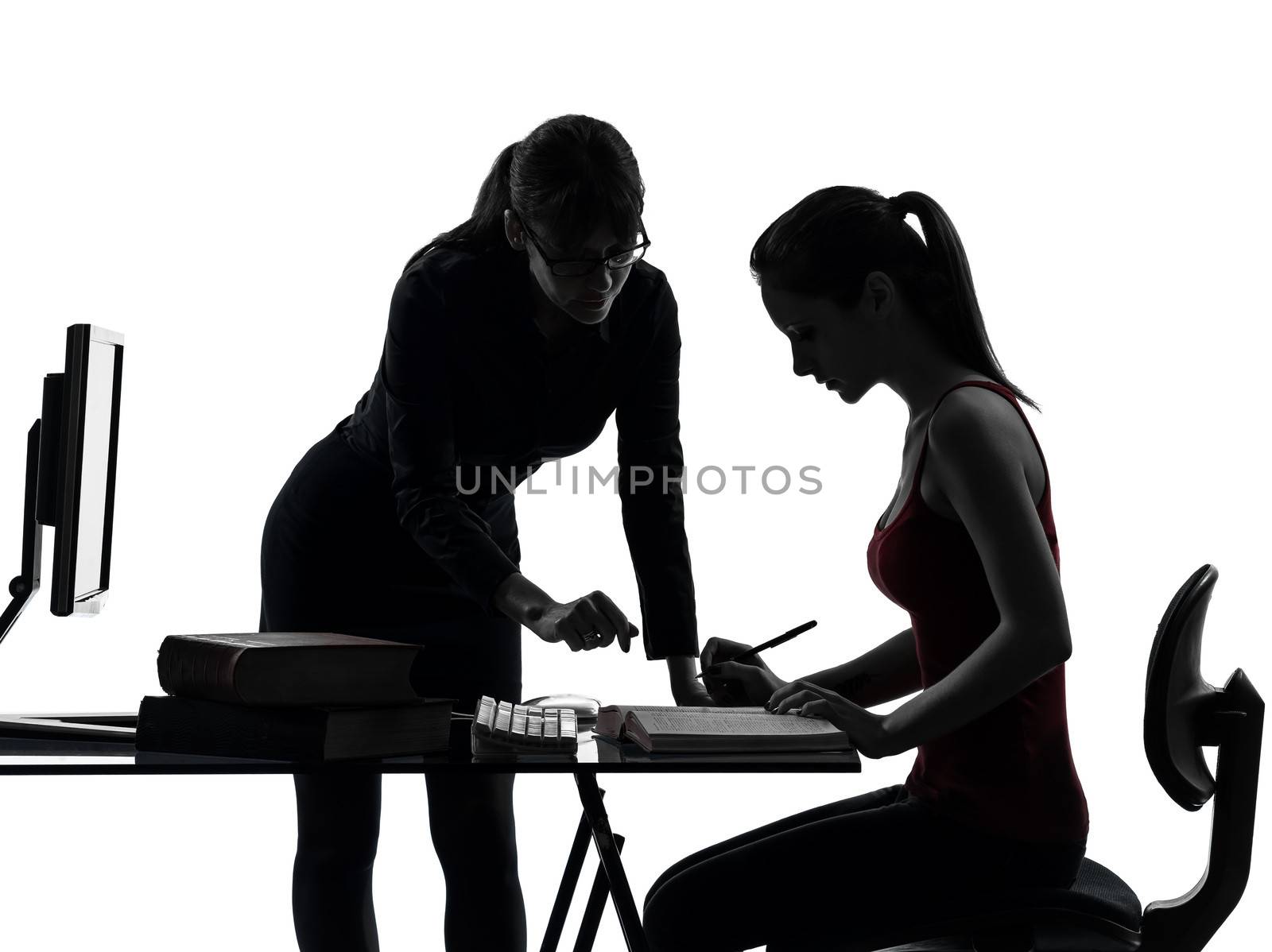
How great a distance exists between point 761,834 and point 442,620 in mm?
618

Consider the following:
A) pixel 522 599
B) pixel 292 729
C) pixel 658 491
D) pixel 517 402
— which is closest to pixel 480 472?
pixel 517 402

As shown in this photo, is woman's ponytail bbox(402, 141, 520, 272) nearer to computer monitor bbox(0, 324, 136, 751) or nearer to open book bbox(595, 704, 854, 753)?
computer monitor bbox(0, 324, 136, 751)

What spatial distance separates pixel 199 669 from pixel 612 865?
0.49 m

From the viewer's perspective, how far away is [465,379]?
1.86m

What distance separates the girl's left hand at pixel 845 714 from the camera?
134 centimetres

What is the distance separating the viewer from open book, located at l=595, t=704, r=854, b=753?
4.25ft

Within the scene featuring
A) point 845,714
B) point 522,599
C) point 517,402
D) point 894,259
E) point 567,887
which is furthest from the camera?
point 517,402

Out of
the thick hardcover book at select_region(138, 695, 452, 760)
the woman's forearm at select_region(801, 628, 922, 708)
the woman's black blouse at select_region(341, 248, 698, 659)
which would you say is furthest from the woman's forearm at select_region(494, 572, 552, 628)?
the woman's forearm at select_region(801, 628, 922, 708)

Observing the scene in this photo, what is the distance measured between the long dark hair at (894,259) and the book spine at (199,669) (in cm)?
77

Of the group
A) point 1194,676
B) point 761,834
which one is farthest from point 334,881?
point 1194,676

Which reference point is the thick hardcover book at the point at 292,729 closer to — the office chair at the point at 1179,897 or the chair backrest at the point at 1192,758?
the office chair at the point at 1179,897

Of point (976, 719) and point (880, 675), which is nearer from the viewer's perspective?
point (976, 719)

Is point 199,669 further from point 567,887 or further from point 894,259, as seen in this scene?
point 894,259

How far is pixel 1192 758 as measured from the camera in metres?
1.38
